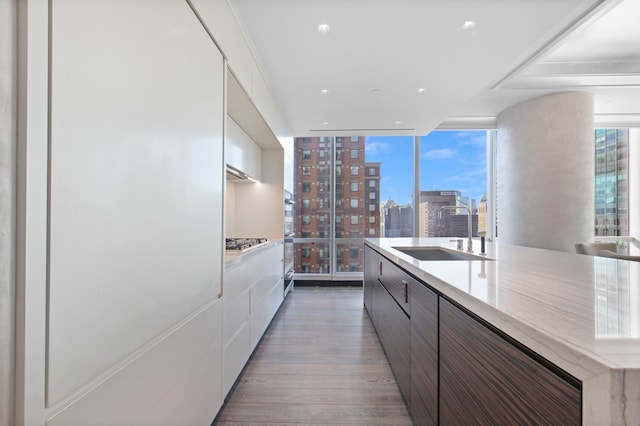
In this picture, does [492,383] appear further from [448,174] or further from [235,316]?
[448,174]

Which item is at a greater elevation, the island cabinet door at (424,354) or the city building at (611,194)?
the city building at (611,194)

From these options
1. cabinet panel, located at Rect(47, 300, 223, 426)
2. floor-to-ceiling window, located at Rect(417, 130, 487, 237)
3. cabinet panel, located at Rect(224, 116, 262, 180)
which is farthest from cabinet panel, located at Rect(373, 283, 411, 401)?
floor-to-ceiling window, located at Rect(417, 130, 487, 237)

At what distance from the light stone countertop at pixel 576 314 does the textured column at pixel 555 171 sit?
313cm

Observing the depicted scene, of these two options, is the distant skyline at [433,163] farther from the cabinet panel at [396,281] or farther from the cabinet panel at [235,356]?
the cabinet panel at [235,356]

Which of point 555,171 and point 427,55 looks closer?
point 427,55

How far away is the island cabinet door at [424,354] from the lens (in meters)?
1.10

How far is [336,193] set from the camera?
5.14 m

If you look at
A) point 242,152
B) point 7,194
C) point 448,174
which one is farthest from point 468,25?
point 448,174

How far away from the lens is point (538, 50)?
2.59 meters

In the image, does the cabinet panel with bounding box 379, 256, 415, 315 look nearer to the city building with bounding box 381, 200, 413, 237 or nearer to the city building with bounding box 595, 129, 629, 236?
the city building with bounding box 381, 200, 413, 237

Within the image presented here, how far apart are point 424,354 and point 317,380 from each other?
3.29ft

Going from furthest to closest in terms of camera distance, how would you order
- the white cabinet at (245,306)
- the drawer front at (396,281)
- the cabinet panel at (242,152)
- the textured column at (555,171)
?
1. the textured column at (555,171)
2. the cabinet panel at (242,152)
3. the white cabinet at (245,306)
4. the drawer front at (396,281)

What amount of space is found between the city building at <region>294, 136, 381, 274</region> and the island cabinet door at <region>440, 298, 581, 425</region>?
4099 mm

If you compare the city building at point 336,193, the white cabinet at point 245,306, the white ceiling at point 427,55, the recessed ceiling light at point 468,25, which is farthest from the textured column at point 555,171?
the white cabinet at point 245,306
